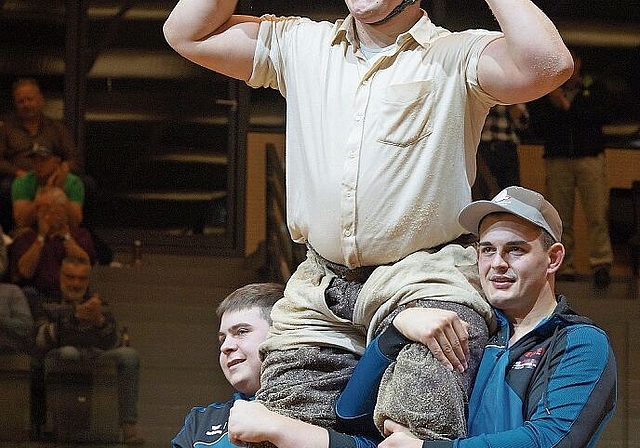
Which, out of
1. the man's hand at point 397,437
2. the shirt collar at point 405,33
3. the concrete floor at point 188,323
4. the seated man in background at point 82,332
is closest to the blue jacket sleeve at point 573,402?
the man's hand at point 397,437

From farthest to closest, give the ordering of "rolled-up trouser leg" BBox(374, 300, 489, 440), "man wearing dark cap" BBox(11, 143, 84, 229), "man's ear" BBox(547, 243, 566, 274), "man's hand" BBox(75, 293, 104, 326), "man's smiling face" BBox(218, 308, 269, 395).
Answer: "man wearing dark cap" BBox(11, 143, 84, 229), "man's hand" BBox(75, 293, 104, 326), "man's smiling face" BBox(218, 308, 269, 395), "man's ear" BBox(547, 243, 566, 274), "rolled-up trouser leg" BBox(374, 300, 489, 440)

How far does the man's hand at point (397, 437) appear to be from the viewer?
6.53ft

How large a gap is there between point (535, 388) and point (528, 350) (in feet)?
0.23

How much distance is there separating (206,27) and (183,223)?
4.02 metres

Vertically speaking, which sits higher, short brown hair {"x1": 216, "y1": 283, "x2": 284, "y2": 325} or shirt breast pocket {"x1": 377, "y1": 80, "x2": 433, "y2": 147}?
shirt breast pocket {"x1": 377, "y1": 80, "x2": 433, "y2": 147}

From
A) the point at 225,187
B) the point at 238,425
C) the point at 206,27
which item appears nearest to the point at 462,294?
the point at 238,425

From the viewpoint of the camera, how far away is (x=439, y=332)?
1989 millimetres

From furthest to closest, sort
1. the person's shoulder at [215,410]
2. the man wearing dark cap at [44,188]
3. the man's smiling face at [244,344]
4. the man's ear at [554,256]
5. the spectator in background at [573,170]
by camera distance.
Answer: the spectator in background at [573,170]
the man wearing dark cap at [44,188]
the person's shoulder at [215,410]
the man's smiling face at [244,344]
the man's ear at [554,256]

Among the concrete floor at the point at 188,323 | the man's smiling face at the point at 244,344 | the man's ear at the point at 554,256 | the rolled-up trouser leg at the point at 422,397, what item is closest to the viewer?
the rolled-up trouser leg at the point at 422,397

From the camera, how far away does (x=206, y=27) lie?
2.27 meters

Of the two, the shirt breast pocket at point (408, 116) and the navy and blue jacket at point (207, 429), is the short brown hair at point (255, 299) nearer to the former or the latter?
the navy and blue jacket at point (207, 429)

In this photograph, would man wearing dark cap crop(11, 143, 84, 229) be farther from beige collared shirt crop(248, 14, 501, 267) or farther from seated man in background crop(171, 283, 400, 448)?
beige collared shirt crop(248, 14, 501, 267)

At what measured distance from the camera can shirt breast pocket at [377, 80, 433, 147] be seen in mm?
2137

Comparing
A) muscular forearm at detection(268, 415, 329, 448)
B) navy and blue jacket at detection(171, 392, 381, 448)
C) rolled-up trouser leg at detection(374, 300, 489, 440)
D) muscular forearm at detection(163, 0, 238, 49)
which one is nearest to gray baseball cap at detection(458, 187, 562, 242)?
rolled-up trouser leg at detection(374, 300, 489, 440)
